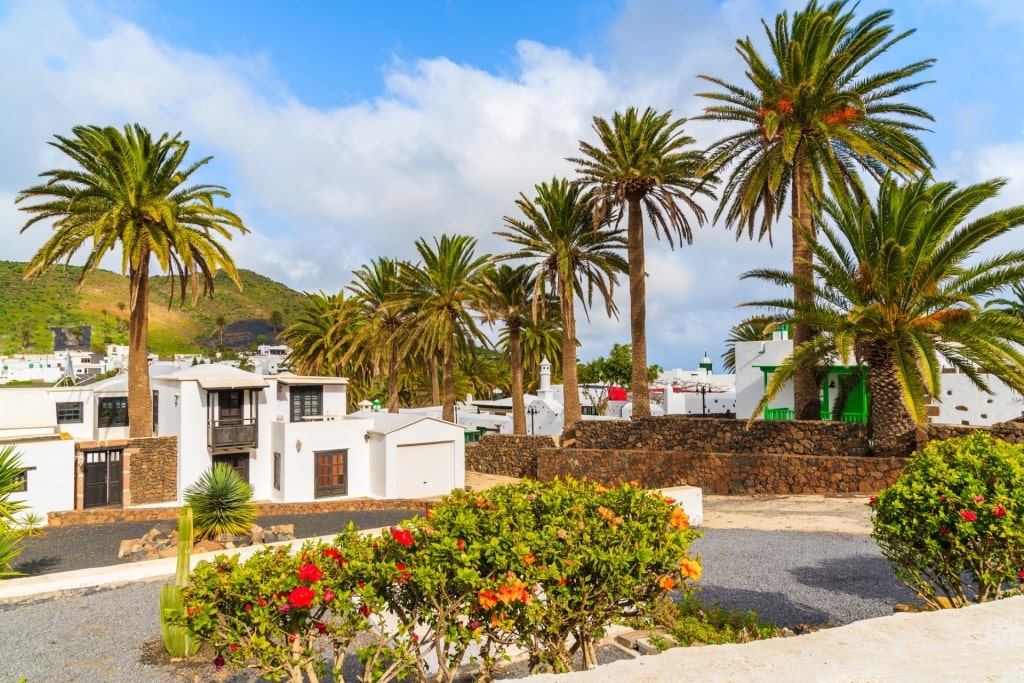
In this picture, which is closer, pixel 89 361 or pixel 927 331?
pixel 927 331

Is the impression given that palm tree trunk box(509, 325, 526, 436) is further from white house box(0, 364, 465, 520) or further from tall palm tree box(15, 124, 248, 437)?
tall palm tree box(15, 124, 248, 437)

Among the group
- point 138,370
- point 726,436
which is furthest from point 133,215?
point 726,436

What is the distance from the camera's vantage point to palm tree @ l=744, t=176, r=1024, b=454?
15.0 m

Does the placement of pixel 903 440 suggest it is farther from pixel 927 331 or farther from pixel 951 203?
pixel 951 203

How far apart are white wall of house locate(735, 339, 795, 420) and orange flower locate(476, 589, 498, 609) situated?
2435 cm

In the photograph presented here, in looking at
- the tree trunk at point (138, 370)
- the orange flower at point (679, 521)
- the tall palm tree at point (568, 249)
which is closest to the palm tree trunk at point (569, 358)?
the tall palm tree at point (568, 249)

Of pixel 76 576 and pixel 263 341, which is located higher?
pixel 263 341

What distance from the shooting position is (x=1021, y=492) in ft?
21.6

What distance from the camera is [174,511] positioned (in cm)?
2062

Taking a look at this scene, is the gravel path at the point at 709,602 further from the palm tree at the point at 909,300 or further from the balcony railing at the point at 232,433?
the balcony railing at the point at 232,433

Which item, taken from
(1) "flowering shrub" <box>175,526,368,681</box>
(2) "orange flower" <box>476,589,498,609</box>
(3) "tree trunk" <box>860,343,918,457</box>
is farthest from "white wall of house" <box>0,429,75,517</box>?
(3) "tree trunk" <box>860,343,918,457</box>

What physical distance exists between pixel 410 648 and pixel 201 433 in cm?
2436

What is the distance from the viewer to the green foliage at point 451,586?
470 cm

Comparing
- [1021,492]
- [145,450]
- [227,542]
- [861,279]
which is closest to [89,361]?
[145,450]
